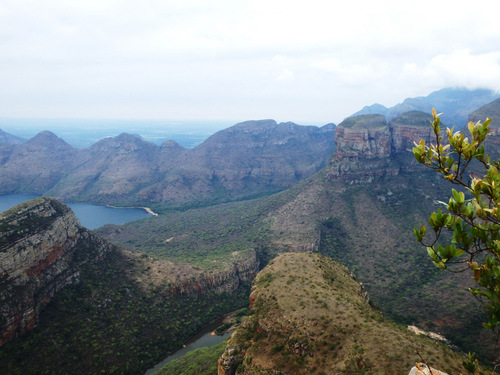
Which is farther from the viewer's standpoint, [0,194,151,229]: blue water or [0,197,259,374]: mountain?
[0,194,151,229]: blue water

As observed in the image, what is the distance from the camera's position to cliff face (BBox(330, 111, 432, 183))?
265 feet

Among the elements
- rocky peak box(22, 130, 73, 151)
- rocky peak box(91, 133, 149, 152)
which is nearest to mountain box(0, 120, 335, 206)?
rocky peak box(91, 133, 149, 152)

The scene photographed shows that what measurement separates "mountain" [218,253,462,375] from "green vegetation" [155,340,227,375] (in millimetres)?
10063

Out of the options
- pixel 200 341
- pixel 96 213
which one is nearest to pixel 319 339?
pixel 200 341

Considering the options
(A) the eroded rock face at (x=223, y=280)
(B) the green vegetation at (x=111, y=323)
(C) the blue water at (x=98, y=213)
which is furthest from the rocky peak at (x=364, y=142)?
(C) the blue water at (x=98, y=213)

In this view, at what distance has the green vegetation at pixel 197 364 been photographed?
3291 centimetres

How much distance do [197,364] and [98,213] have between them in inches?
4032

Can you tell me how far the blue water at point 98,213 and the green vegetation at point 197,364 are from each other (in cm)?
8282

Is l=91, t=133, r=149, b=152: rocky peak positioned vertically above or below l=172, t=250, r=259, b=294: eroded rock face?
above

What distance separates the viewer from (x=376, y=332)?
76.4ft

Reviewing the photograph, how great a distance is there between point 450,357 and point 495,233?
70.8ft

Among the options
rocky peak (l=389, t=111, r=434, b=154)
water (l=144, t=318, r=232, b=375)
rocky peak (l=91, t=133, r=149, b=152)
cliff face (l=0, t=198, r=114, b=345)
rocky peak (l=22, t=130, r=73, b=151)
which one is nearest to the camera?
cliff face (l=0, t=198, r=114, b=345)

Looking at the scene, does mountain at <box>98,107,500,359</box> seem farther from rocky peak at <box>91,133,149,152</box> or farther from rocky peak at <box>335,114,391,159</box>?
rocky peak at <box>91,133,149,152</box>

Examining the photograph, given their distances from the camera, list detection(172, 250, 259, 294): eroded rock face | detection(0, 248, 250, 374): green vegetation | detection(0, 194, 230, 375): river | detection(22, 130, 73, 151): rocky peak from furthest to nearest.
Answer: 1. detection(22, 130, 73, 151): rocky peak
2. detection(0, 194, 230, 375): river
3. detection(172, 250, 259, 294): eroded rock face
4. detection(0, 248, 250, 374): green vegetation
